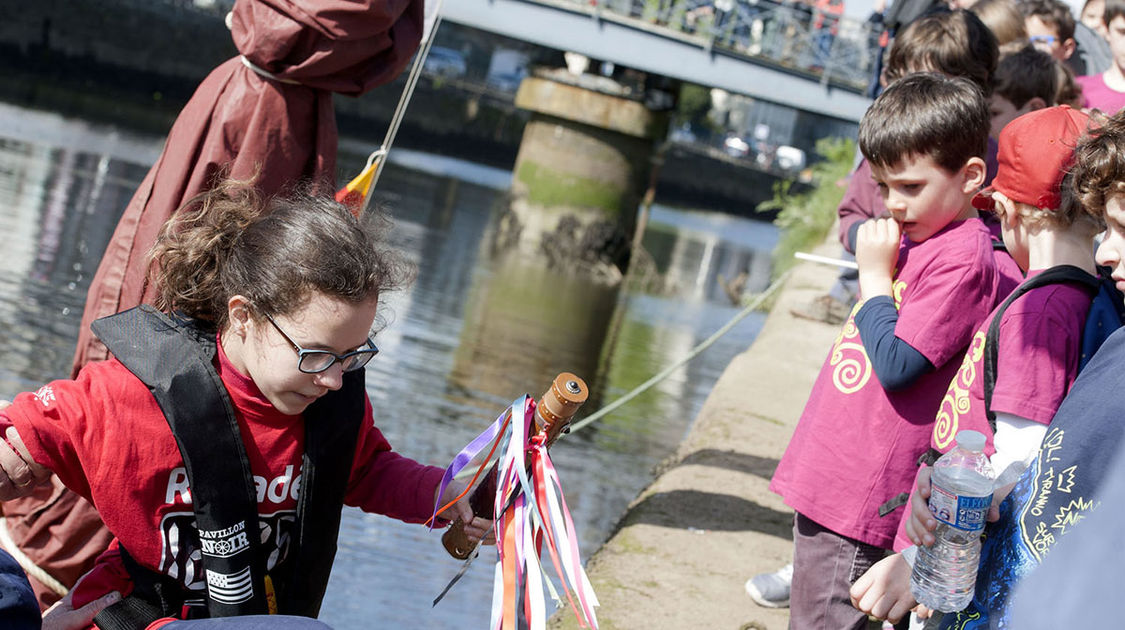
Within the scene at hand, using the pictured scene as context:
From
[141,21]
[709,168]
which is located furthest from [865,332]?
[709,168]

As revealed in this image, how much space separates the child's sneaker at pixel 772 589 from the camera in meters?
3.62

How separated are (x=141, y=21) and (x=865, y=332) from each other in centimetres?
3200

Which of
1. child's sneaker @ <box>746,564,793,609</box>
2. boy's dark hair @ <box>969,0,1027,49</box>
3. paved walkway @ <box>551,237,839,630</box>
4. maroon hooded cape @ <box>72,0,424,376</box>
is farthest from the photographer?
boy's dark hair @ <box>969,0,1027,49</box>

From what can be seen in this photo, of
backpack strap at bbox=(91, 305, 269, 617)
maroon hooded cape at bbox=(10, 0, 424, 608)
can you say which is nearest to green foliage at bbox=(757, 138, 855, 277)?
maroon hooded cape at bbox=(10, 0, 424, 608)

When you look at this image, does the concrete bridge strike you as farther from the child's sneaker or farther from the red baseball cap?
the red baseball cap

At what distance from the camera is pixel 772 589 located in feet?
11.9

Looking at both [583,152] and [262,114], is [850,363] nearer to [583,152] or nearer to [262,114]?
[262,114]

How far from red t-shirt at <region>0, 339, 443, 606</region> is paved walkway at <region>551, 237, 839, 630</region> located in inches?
51.5

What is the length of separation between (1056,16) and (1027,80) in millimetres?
1861

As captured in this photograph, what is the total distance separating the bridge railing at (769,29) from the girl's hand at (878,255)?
49.1 ft

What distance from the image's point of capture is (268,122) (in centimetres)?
345

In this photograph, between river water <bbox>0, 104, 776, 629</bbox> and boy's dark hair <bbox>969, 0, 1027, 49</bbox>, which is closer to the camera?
river water <bbox>0, 104, 776, 629</bbox>

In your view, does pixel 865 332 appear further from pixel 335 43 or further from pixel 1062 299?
pixel 335 43

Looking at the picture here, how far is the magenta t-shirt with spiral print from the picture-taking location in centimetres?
265
